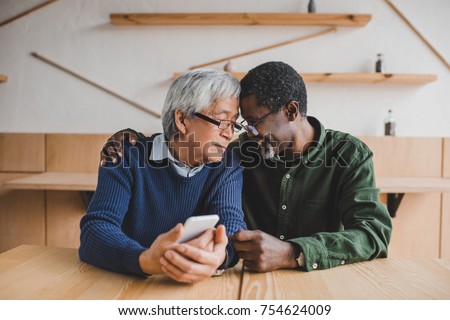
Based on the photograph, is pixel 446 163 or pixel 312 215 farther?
pixel 446 163

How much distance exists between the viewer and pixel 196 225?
93cm

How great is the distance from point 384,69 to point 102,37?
229 cm

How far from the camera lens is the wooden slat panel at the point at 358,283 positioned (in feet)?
3.01

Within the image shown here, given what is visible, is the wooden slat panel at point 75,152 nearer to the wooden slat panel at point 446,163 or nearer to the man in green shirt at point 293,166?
the man in green shirt at point 293,166

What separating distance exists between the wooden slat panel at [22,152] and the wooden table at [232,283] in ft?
7.93

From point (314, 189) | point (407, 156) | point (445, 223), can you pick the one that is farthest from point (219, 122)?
point (445, 223)

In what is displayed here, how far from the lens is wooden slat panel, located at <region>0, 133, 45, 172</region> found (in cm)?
337

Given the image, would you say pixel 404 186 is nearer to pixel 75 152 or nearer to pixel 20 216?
pixel 75 152

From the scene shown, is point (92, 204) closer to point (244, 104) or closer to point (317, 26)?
point (244, 104)

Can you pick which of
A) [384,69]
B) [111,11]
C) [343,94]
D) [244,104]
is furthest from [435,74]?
[111,11]

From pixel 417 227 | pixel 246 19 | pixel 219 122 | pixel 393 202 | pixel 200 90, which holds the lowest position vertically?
pixel 417 227

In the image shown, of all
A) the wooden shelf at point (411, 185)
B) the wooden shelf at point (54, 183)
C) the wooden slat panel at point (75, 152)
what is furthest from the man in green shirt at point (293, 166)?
the wooden slat panel at point (75, 152)

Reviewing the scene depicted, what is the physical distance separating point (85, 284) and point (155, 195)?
458mm

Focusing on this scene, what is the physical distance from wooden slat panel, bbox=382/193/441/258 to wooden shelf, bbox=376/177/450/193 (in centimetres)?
28
